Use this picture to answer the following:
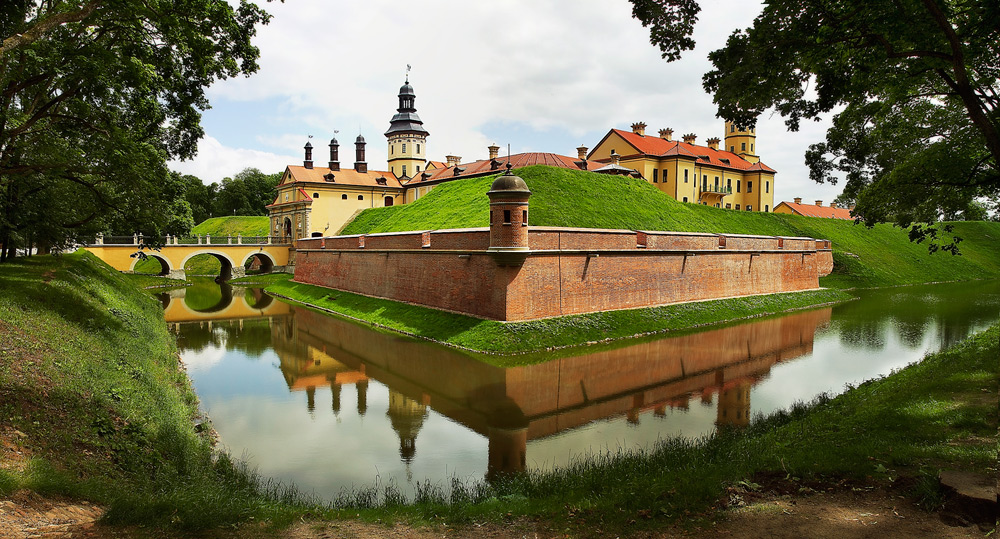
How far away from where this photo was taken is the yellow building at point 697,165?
41.6 m

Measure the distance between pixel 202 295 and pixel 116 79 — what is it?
25301 millimetres

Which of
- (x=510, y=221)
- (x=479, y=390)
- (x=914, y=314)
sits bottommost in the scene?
(x=479, y=390)

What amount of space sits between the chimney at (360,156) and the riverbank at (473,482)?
42.5m

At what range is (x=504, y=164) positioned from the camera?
3744 centimetres

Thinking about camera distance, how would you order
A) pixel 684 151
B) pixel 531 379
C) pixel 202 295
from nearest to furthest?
pixel 531 379, pixel 202 295, pixel 684 151

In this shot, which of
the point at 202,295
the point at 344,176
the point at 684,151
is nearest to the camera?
the point at 202,295

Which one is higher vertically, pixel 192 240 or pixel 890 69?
pixel 890 69

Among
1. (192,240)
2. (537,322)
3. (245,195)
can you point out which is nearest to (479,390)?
(537,322)

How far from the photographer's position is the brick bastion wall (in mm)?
16875

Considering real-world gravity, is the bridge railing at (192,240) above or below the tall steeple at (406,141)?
below

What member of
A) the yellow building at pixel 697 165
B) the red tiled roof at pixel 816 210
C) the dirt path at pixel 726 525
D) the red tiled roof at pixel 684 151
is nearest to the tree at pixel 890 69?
the dirt path at pixel 726 525

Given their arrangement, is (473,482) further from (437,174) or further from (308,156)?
(308,156)

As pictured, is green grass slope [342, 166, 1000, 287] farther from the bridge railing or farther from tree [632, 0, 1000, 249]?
tree [632, 0, 1000, 249]

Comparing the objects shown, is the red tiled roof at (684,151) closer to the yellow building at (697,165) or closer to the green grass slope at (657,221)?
the yellow building at (697,165)
